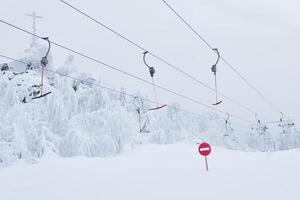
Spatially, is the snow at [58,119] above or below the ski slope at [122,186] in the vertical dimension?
above

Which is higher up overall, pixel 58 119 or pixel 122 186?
pixel 58 119

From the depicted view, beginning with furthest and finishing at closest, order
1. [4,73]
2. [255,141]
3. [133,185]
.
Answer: [255,141], [4,73], [133,185]

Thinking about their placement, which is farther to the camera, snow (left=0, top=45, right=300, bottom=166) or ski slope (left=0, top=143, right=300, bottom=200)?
snow (left=0, top=45, right=300, bottom=166)

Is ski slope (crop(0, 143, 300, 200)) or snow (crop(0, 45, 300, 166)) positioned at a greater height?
snow (crop(0, 45, 300, 166))

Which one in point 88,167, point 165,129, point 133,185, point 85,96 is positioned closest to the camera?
point 133,185

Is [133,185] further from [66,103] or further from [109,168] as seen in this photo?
[66,103]

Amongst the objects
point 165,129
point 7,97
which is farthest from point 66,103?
point 165,129

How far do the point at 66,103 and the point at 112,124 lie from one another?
619cm

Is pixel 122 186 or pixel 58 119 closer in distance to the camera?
pixel 122 186

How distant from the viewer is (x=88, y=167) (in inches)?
722

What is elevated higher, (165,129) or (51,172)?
(165,129)

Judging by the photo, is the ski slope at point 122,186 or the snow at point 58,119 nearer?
the ski slope at point 122,186

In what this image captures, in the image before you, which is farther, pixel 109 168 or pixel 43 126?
pixel 43 126

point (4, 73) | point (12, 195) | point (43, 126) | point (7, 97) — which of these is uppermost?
point (4, 73)
